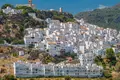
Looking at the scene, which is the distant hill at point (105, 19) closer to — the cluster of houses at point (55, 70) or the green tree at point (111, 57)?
the green tree at point (111, 57)

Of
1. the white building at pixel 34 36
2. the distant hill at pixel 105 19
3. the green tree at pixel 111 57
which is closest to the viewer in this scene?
the green tree at pixel 111 57

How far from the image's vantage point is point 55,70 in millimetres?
53125

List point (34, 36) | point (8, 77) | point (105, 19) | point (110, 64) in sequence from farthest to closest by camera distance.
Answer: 1. point (105, 19)
2. point (34, 36)
3. point (110, 64)
4. point (8, 77)

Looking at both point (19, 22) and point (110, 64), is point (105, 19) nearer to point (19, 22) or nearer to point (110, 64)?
point (19, 22)

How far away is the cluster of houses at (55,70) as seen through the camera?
170ft

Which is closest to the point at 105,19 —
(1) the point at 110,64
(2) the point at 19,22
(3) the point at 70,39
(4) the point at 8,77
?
(2) the point at 19,22

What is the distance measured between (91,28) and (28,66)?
119ft

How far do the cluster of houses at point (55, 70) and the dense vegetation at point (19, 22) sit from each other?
13.4 meters

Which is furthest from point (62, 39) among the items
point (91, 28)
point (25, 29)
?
point (91, 28)

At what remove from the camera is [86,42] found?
232 ft

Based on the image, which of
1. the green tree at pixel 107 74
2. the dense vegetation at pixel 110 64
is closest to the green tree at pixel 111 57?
the dense vegetation at pixel 110 64

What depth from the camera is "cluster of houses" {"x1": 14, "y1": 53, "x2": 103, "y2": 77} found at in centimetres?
5188

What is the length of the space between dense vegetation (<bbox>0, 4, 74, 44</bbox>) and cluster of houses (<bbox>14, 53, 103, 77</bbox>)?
13.4 meters

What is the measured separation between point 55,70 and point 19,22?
23.7 meters
